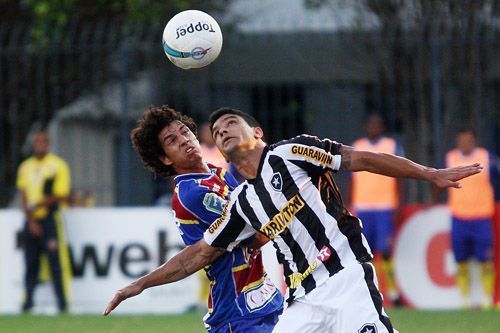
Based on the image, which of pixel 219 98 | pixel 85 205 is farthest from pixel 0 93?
pixel 219 98

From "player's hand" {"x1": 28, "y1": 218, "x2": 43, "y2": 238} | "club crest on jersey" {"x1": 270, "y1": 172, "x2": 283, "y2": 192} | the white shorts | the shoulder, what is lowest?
"player's hand" {"x1": 28, "y1": 218, "x2": 43, "y2": 238}

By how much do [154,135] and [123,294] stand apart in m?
1.01

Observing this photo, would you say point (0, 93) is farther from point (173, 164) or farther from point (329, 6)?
point (173, 164)

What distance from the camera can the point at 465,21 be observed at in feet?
46.7

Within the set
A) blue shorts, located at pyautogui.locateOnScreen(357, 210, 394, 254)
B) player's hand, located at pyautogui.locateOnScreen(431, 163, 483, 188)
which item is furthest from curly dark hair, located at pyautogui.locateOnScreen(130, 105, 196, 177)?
blue shorts, located at pyautogui.locateOnScreen(357, 210, 394, 254)

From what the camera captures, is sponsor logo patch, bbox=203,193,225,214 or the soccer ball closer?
sponsor logo patch, bbox=203,193,225,214

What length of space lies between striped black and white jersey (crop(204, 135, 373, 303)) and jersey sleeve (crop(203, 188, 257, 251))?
Answer: 0.19 ft

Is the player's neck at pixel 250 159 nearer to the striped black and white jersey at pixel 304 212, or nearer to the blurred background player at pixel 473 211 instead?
the striped black and white jersey at pixel 304 212

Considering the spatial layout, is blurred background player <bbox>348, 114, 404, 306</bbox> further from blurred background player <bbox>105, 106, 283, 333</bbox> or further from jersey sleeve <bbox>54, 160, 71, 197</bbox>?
blurred background player <bbox>105, 106, 283, 333</bbox>

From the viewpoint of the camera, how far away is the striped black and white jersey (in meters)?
6.05

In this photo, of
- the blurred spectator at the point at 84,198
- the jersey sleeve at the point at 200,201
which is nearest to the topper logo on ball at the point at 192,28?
the jersey sleeve at the point at 200,201

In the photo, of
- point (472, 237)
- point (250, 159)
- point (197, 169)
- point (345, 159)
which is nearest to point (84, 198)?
point (472, 237)

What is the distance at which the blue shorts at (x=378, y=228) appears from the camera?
1354 cm

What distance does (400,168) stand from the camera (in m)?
5.85
